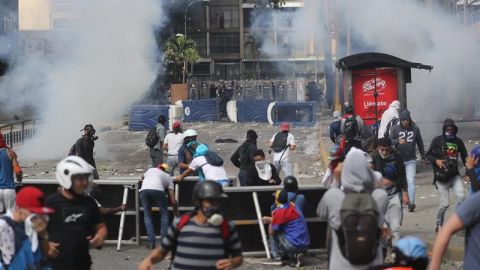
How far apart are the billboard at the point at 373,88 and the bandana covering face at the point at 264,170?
25.1 ft

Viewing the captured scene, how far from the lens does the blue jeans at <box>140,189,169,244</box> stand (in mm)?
10242

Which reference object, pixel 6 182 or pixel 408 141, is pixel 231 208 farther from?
pixel 408 141

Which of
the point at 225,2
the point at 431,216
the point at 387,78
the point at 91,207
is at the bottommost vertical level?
the point at 431,216

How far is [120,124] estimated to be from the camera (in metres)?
36.5

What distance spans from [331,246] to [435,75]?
2418 cm

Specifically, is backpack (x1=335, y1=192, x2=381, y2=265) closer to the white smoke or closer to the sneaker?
the sneaker

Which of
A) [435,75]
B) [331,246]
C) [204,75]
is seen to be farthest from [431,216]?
[204,75]

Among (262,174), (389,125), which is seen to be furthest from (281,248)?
(389,125)

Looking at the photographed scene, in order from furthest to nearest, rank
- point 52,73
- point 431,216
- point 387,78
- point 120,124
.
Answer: point 120,124
point 52,73
point 387,78
point 431,216

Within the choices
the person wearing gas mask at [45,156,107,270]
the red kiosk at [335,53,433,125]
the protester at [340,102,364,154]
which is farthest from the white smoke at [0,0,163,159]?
the person wearing gas mask at [45,156,107,270]

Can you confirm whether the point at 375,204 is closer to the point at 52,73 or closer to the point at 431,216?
the point at 431,216

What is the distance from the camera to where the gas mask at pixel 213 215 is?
4980 millimetres

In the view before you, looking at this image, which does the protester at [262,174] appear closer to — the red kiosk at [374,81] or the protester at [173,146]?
the protester at [173,146]

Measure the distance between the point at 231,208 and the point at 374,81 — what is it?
28.5 ft
